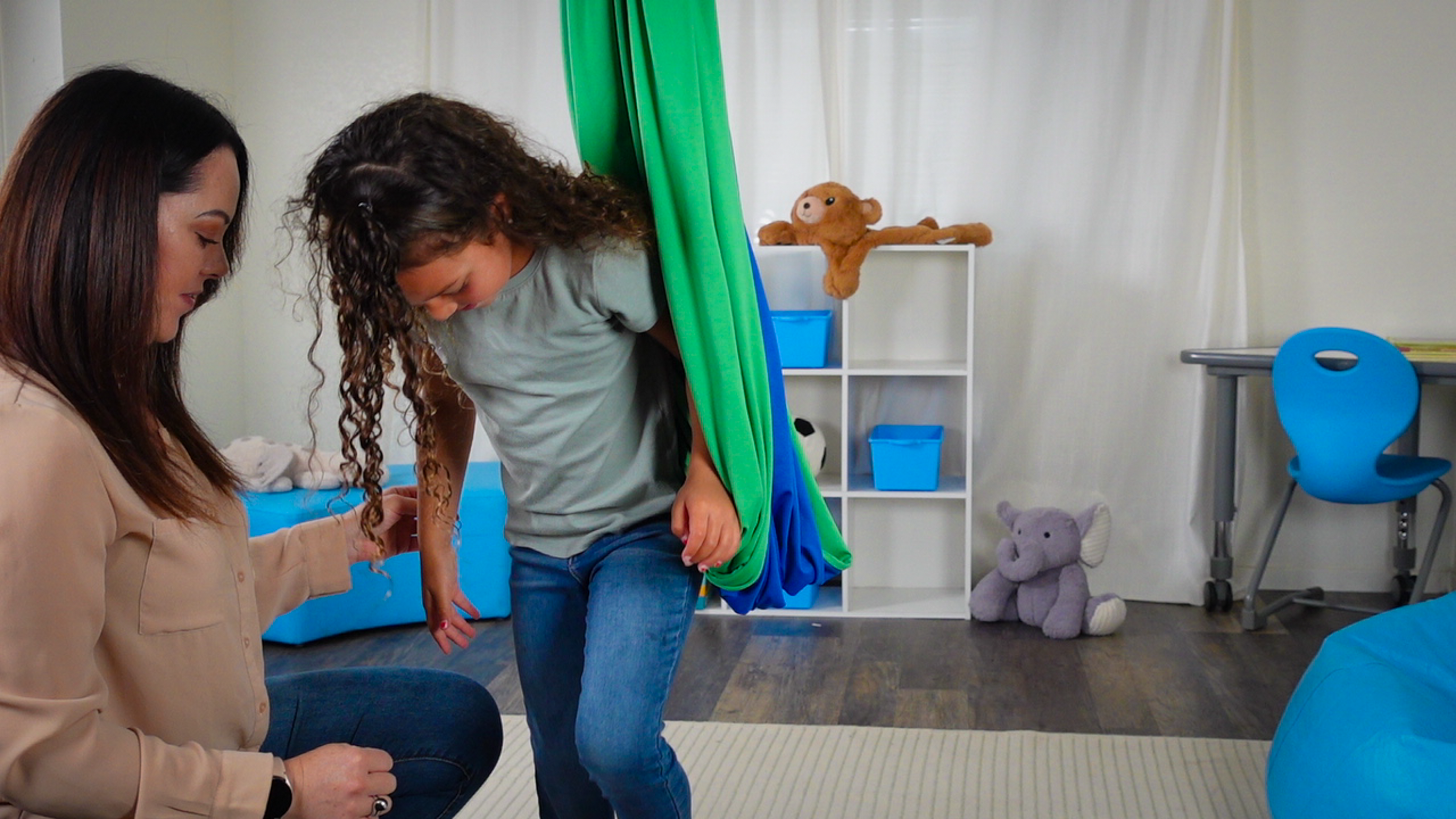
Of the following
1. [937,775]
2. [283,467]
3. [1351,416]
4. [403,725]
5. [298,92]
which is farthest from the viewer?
[298,92]

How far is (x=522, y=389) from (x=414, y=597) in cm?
195

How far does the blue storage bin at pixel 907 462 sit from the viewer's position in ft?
10.9

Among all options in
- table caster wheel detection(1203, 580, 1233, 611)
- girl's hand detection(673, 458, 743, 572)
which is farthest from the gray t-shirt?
table caster wheel detection(1203, 580, 1233, 611)

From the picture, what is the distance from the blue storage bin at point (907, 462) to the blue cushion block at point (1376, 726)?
1442 mm

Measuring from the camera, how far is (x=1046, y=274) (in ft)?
11.5

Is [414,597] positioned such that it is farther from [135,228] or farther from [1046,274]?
[135,228]

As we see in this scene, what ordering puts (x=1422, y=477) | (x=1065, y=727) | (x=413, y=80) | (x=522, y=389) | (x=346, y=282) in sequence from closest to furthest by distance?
(x=346, y=282) < (x=522, y=389) < (x=1065, y=727) < (x=1422, y=477) < (x=413, y=80)

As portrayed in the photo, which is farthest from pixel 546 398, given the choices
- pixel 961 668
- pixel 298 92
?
pixel 298 92

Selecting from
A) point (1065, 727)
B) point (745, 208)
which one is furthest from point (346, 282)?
point (745, 208)

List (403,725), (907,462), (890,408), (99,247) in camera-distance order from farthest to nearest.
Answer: (890,408) → (907,462) → (403,725) → (99,247)

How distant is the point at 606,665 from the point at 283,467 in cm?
218

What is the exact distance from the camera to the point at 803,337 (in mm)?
3391

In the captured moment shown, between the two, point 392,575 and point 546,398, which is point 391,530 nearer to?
point 546,398

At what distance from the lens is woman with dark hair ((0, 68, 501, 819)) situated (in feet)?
2.98
